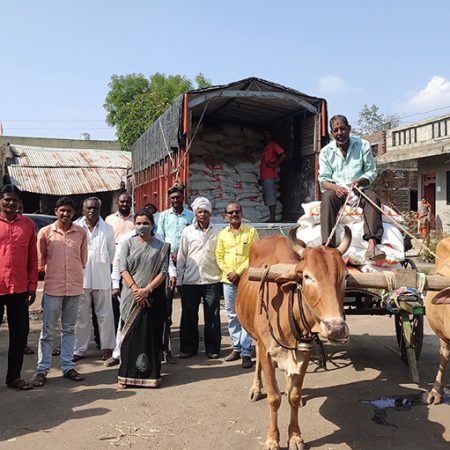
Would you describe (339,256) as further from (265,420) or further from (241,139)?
(241,139)

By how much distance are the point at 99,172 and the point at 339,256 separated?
65.0 ft

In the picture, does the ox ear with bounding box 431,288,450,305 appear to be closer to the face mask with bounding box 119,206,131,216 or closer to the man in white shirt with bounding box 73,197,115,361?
the man in white shirt with bounding box 73,197,115,361

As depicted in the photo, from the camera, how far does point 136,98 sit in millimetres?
28453

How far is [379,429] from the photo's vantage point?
3799mm

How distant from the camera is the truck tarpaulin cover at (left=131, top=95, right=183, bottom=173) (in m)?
8.54

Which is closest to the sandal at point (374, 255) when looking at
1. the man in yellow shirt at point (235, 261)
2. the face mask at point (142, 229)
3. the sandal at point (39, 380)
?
the man in yellow shirt at point (235, 261)

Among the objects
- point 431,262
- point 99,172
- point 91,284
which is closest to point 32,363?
point 91,284

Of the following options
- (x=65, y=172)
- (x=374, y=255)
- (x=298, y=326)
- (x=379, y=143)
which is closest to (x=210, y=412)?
(x=298, y=326)

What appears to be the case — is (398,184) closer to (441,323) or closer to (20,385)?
(441,323)

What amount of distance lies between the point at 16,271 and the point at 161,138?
20.2 feet

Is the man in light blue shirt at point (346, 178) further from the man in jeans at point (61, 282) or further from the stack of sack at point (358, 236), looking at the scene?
the man in jeans at point (61, 282)

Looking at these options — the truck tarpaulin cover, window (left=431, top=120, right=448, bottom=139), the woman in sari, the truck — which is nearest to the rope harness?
the woman in sari

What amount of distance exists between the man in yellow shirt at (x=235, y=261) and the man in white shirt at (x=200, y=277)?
0.17 m

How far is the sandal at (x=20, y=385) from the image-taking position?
4643mm
